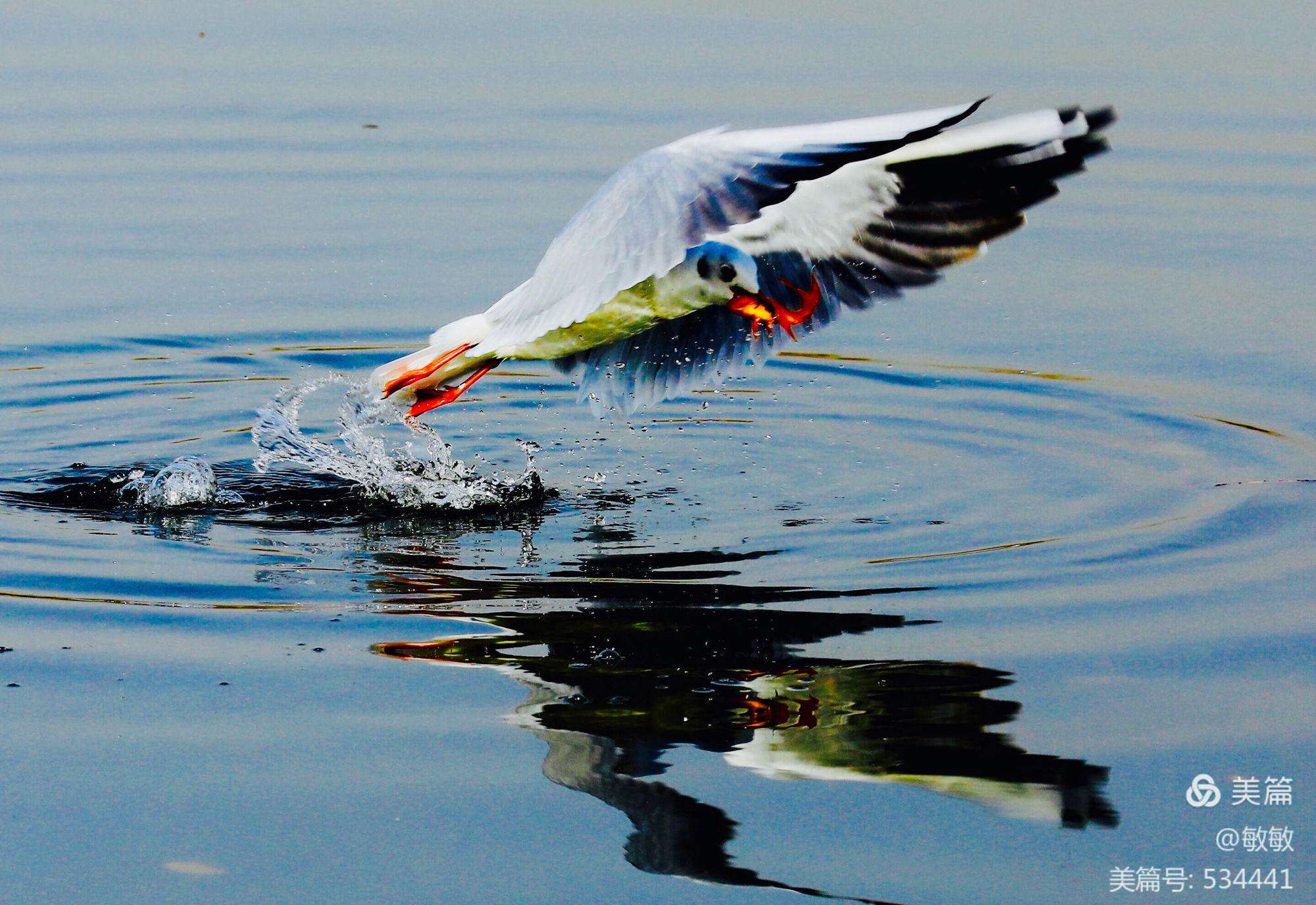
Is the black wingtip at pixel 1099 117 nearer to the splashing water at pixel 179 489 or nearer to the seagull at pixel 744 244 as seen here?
the seagull at pixel 744 244

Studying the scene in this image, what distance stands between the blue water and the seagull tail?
0.44 m

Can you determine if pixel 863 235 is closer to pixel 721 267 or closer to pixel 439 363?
pixel 721 267

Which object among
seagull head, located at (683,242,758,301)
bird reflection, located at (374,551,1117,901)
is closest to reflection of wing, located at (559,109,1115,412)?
seagull head, located at (683,242,758,301)

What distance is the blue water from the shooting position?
12.3ft

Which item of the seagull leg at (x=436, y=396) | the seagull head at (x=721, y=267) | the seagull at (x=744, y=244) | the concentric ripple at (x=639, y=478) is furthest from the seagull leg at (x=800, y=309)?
the seagull leg at (x=436, y=396)

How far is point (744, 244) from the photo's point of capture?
6.07 m

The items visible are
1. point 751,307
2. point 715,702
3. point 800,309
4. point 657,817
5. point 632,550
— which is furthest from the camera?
point 800,309

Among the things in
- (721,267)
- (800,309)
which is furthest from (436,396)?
(800,309)

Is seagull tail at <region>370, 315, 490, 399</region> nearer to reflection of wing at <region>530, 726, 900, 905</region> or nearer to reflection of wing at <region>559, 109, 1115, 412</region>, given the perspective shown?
reflection of wing at <region>559, 109, 1115, 412</region>

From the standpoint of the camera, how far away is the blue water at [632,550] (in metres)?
3.74

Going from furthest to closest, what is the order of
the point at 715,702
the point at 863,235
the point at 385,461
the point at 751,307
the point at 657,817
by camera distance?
the point at 385,461, the point at 863,235, the point at 751,307, the point at 715,702, the point at 657,817

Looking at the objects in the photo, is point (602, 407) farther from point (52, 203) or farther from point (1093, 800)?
point (52, 203)

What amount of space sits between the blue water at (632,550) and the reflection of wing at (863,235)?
40 centimetres

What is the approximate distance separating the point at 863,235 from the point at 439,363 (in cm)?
148
